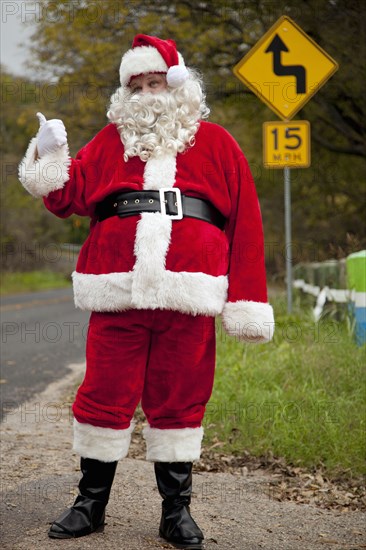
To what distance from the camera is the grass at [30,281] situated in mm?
24828

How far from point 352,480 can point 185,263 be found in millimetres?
1746

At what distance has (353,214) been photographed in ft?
70.3

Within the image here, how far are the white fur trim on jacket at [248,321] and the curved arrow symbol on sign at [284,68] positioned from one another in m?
5.87

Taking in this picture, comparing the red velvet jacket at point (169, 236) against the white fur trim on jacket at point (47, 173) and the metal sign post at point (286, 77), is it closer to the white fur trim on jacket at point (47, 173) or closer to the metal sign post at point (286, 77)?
the white fur trim on jacket at point (47, 173)

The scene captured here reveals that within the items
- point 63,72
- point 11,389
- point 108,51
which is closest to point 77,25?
point 108,51

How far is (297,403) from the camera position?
5492 mm

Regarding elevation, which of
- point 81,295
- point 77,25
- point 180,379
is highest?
point 77,25

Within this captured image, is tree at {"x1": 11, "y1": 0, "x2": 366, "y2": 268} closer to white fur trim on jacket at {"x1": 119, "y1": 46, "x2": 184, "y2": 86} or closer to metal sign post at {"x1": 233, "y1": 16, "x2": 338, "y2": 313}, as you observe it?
metal sign post at {"x1": 233, "y1": 16, "x2": 338, "y2": 313}

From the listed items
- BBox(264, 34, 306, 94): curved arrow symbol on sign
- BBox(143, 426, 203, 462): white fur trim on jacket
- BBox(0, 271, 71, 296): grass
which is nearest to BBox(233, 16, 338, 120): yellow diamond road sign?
BBox(264, 34, 306, 94): curved arrow symbol on sign

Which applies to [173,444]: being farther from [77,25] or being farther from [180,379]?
[77,25]

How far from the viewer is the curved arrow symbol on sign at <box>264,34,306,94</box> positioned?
29.8 feet

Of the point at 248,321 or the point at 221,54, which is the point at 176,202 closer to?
the point at 248,321

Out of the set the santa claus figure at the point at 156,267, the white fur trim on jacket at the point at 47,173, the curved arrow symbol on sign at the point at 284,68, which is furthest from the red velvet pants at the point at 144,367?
the curved arrow symbol on sign at the point at 284,68

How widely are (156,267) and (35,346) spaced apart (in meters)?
7.07
